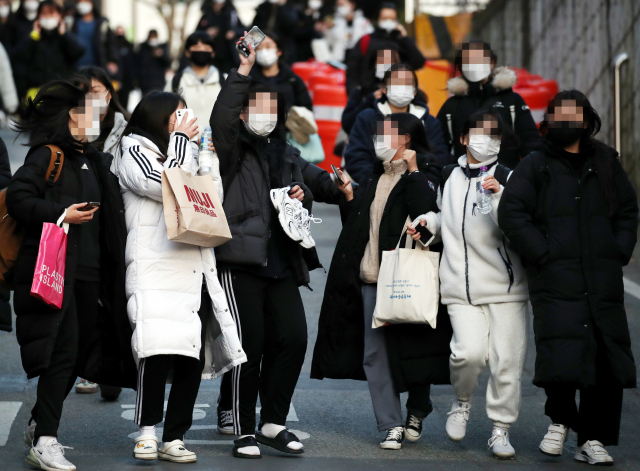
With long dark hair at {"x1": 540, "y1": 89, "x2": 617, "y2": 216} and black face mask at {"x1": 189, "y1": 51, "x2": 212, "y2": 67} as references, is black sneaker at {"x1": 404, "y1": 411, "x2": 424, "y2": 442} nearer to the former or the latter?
long dark hair at {"x1": 540, "y1": 89, "x2": 617, "y2": 216}

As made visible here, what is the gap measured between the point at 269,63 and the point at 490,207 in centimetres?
488

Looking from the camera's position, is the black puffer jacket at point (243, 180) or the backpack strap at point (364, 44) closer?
the black puffer jacket at point (243, 180)

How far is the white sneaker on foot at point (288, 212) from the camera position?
5.24m

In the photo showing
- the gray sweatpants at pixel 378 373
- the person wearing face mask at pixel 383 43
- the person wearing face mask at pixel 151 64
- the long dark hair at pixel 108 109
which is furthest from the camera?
the person wearing face mask at pixel 151 64

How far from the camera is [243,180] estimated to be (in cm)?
531

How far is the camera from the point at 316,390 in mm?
6652

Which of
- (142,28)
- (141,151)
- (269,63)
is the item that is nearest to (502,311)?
(141,151)

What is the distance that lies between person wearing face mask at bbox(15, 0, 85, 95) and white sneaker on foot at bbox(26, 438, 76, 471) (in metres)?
9.43

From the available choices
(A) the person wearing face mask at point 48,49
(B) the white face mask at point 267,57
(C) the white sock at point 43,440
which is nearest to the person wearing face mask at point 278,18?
(A) the person wearing face mask at point 48,49

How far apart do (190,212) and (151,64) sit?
1466cm

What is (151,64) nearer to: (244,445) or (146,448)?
(244,445)

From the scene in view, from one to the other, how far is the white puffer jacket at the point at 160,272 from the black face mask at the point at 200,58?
415 centimetres

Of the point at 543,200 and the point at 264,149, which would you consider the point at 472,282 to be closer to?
the point at 543,200

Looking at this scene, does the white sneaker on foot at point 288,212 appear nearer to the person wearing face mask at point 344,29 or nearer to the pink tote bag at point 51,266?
the pink tote bag at point 51,266
